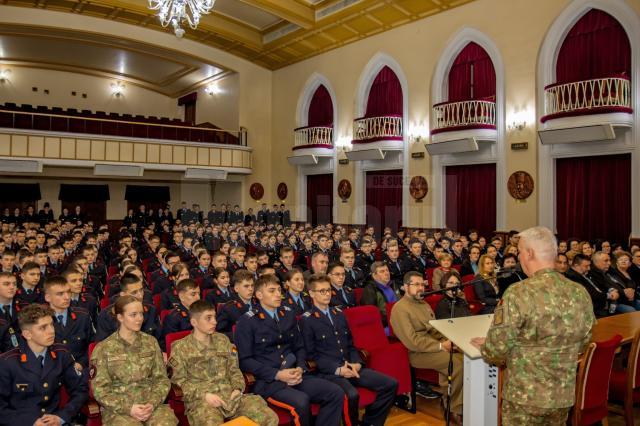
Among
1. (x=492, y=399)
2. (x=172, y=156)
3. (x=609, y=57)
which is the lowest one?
(x=492, y=399)

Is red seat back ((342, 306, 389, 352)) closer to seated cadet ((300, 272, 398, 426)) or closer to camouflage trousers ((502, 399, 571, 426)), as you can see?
seated cadet ((300, 272, 398, 426))

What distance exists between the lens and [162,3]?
820 centimetres

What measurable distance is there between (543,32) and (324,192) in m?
8.54

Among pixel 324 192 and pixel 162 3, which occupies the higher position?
pixel 162 3

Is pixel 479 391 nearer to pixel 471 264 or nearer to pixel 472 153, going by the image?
pixel 471 264

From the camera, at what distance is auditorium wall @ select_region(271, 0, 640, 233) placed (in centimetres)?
1131

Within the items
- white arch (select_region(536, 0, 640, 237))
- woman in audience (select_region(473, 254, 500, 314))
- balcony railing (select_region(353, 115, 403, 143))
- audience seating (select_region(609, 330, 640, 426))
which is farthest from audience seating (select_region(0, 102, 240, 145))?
audience seating (select_region(609, 330, 640, 426))

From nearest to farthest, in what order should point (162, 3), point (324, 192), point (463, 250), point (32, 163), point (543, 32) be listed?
point (162, 3), point (463, 250), point (543, 32), point (32, 163), point (324, 192)

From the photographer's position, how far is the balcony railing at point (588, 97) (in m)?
9.67

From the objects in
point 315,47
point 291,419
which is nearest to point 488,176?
point 315,47

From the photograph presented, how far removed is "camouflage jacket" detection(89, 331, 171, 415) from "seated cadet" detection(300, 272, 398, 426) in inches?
47.0

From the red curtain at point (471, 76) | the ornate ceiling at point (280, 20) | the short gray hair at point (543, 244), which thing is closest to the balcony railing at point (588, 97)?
the red curtain at point (471, 76)

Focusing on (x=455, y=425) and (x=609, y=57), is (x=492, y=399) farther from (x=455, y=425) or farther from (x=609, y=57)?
(x=609, y=57)

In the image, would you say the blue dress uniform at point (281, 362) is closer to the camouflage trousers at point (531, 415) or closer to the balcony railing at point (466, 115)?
the camouflage trousers at point (531, 415)
